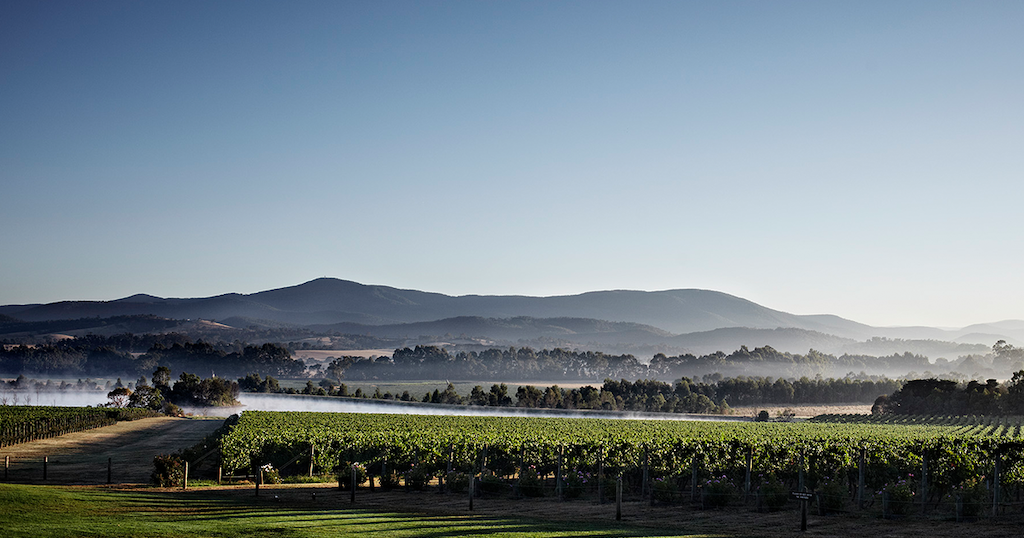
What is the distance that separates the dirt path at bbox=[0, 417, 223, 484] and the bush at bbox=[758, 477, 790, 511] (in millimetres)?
27772

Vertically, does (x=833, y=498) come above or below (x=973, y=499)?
below

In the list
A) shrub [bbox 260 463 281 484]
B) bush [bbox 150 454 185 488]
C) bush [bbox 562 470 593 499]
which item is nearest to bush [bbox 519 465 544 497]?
bush [bbox 562 470 593 499]

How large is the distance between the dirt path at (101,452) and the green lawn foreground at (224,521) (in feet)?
38.2

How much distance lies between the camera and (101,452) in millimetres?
57438

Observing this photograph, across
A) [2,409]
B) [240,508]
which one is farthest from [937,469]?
[2,409]

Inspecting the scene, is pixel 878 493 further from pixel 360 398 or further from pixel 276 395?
pixel 276 395

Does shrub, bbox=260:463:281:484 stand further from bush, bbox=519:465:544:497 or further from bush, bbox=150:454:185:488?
bush, bbox=519:465:544:497

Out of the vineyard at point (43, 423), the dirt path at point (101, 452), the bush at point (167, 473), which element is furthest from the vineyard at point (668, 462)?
the vineyard at point (43, 423)

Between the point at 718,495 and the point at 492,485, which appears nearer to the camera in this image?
the point at 718,495

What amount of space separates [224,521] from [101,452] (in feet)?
131

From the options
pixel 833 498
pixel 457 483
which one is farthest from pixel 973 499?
pixel 457 483

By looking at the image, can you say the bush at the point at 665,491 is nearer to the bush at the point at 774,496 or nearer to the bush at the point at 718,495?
the bush at the point at 718,495

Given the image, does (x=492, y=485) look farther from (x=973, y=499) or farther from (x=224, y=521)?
(x=973, y=499)

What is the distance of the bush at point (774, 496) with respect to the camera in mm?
28281
